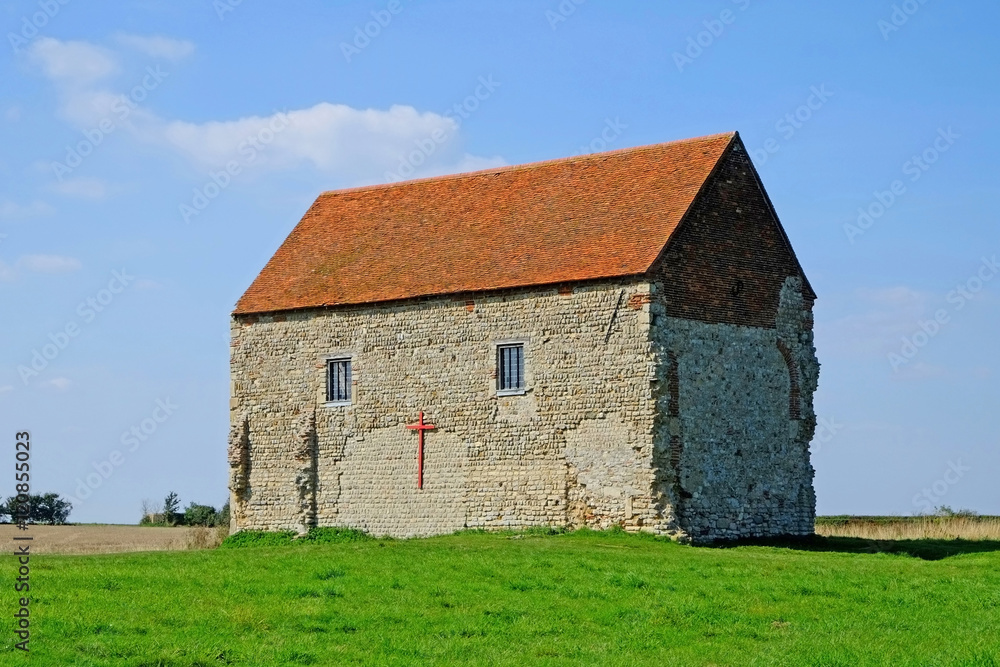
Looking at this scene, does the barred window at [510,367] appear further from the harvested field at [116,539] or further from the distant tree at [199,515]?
the distant tree at [199,515]

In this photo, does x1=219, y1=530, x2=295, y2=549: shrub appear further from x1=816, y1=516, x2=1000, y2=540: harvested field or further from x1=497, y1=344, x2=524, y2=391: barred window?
x1=816, y1=516, x2=1000, y2=540: harvested field

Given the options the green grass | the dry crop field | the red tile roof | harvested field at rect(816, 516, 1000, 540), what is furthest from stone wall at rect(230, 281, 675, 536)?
harvested field at rect(816, 516, 1000, 540)

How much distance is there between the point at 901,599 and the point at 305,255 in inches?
846

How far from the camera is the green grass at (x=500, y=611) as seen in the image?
15.8 meters

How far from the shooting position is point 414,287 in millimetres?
33094

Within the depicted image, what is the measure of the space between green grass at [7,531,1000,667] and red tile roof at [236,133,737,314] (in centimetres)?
870

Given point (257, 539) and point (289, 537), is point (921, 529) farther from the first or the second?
point (257, 539)

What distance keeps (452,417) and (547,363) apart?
295 centimetres

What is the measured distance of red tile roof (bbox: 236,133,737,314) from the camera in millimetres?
31141

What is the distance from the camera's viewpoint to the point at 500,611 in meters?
18.3

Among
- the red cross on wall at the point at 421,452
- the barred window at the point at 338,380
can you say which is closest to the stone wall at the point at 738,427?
the red cross on wall at the point at 421,452

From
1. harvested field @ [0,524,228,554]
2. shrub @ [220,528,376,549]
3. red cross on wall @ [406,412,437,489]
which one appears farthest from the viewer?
harvested field @ [0,524,228,554]

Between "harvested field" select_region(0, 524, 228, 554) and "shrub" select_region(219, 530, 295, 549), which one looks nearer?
"harvested field" select_region(0, 524, 228, 554)

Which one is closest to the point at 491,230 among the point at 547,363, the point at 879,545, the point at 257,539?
the point at 547,363
